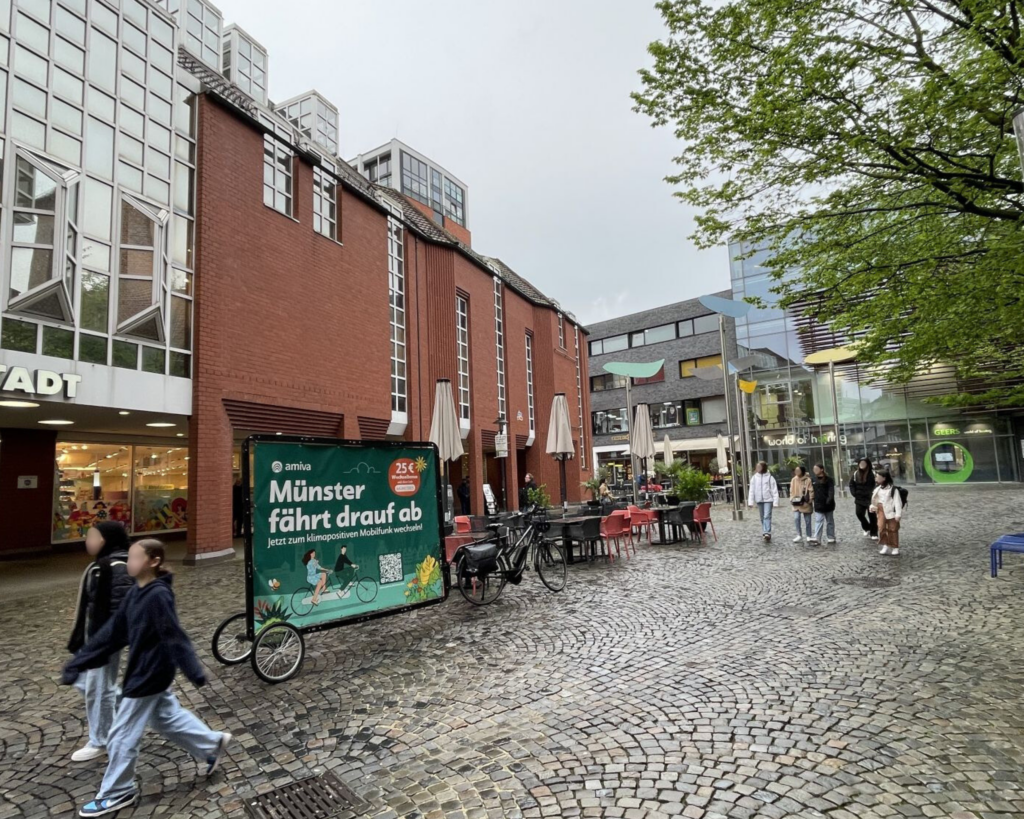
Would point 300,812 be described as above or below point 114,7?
below

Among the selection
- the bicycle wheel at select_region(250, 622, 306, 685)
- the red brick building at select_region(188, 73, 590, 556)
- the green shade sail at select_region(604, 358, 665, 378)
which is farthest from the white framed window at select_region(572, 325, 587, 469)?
the bicycle wheel at select_region(250, 622, 306, 685)

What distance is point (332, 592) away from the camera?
5953 millimetres

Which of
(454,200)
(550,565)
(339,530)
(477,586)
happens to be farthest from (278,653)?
(454,200)

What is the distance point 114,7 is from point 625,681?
50.7 feet

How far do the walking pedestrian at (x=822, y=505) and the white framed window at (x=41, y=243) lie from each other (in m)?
14.7

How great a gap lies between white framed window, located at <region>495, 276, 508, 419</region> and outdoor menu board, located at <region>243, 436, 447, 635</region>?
62.8 feet

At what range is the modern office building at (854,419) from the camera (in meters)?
28.1

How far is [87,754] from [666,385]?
43530 millimetres

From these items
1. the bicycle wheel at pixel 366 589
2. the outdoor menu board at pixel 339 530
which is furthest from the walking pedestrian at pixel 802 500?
the bicycle wheel at pixel 366 589

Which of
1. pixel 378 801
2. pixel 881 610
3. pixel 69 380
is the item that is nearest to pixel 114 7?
pixel 69 380

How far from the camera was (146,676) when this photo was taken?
125 inches

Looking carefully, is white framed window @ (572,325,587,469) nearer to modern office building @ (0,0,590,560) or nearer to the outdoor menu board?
modern office building @ (0,0,590,560)

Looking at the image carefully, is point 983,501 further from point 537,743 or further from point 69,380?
point 69,380

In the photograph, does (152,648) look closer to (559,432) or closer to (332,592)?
(332,592)
